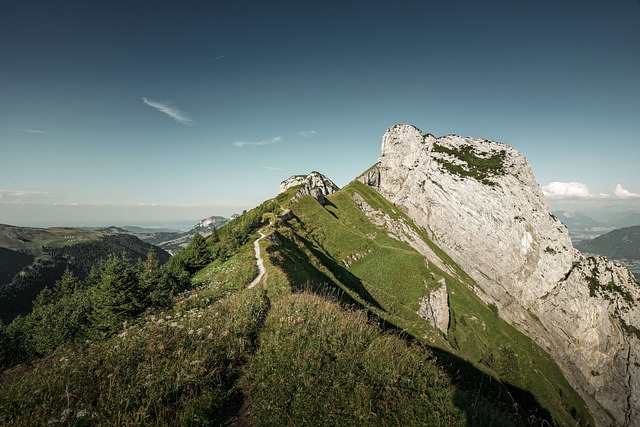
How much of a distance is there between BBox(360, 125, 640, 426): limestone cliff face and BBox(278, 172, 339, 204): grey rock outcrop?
45.5 m

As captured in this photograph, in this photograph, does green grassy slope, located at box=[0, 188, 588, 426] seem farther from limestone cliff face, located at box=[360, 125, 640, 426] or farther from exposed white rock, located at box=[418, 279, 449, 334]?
limestone cliff face, located at box=[360, 125, 640, 426]

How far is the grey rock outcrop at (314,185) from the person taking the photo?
97062mm

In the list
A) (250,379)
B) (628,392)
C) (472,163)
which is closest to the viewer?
(250,379)

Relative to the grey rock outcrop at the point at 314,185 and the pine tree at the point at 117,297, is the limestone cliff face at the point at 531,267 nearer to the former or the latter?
the grey rock outcrop at the point at 314,185

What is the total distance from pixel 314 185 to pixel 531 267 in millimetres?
97877

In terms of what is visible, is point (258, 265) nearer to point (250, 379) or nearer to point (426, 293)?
point (250, 379)

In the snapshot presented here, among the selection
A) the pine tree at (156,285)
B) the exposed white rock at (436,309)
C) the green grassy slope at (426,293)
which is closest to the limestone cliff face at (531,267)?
the green grassy slope at (426,293)

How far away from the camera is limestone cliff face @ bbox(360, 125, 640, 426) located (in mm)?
88625

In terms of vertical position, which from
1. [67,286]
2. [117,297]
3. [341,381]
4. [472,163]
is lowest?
[67,286]

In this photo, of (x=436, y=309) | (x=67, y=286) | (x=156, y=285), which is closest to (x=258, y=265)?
(x=156, y=285)

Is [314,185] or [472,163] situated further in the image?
[314,185]

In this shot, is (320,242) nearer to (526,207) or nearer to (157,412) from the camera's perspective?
(157,412)

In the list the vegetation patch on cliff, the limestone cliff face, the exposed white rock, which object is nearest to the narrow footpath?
the exposed white rock

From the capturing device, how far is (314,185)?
138 metres
